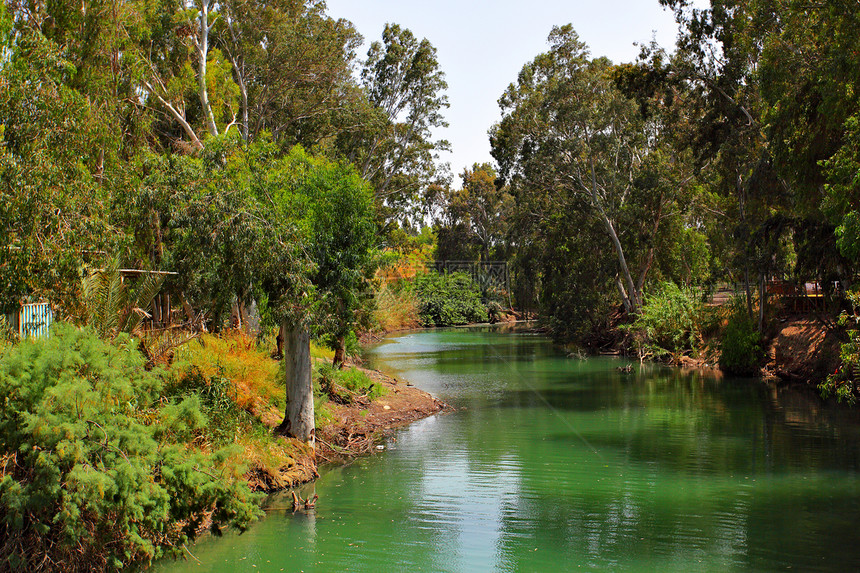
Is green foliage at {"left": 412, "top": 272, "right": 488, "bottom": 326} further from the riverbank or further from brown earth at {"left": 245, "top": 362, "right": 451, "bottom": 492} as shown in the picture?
brown earth at {"left": 245, "top": 362, "right": 451, "bottom": 492}

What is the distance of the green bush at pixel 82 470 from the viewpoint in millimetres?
7797

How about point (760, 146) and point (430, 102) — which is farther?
point (430, 102)

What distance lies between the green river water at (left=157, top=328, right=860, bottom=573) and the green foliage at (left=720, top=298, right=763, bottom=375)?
16.4ft

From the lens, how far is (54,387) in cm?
823

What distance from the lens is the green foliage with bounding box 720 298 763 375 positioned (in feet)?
93.2

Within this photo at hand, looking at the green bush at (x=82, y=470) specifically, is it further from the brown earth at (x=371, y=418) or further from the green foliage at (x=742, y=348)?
the green foliage at (x=742, y=348)

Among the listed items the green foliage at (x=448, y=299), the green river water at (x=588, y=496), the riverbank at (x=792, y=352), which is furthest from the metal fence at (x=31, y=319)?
the green foliage at (x=448, y=299)

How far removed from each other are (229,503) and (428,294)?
61843mm

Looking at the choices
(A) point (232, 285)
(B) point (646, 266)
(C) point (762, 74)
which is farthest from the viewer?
(B) point (646, 266)

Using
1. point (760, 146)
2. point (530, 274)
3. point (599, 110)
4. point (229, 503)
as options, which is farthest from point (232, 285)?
point (530, 274)

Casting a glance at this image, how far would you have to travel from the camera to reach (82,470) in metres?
7.91

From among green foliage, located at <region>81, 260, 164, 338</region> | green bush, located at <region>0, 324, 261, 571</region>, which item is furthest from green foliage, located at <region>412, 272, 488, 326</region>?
green bush, located at <region>0, 324, 261, 571</region>

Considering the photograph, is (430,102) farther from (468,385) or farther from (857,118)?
(857,118)

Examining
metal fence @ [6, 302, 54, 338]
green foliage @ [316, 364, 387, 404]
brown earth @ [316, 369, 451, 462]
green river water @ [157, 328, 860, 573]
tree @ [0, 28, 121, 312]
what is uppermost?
tree @ [0, 28, 121, 312]
